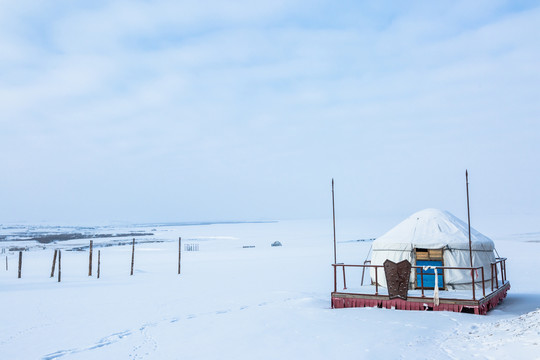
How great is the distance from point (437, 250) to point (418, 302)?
2.88 meters

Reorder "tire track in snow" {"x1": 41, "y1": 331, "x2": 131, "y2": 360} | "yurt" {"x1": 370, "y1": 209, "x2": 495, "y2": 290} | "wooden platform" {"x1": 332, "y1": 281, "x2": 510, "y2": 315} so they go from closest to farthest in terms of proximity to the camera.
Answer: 1. "tire track in snow" {"x1": 41, "y1": 331, "x2": 131, "y2": 360}
2. "wooden platform" {"x1": 332, "y1": 281, "x2": 510, "y2": 315}
3. "yurt" {"x1": 370, "y1": 209, "x2": 495, "y2": 290}

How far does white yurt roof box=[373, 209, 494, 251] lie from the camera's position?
17.1 metres

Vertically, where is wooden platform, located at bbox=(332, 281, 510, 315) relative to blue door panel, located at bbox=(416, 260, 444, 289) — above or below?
below

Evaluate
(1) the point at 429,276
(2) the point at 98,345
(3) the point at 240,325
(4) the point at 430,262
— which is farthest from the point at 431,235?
(2) the point at 98,345

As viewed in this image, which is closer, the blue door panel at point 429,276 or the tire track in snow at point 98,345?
the tire track in snow at point 98,345

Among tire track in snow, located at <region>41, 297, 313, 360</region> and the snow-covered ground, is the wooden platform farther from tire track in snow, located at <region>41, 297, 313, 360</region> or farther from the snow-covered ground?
tire track in snow, located at <region>41, 297, 313, 360</region>

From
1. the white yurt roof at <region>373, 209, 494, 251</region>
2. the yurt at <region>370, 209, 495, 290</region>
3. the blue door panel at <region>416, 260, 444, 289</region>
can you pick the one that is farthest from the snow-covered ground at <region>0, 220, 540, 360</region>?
the white yurt roof at <region>373, 209, 494, 251</region>

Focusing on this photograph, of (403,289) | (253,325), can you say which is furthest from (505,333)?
(253,325)

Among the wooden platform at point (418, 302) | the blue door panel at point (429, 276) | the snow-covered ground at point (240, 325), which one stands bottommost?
the snow-covered ground at point (240, 325)

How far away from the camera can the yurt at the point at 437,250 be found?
16.9m

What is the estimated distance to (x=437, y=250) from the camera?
17.1 meters

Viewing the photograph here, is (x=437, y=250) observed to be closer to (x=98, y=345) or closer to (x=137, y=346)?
(x=137, y=346)

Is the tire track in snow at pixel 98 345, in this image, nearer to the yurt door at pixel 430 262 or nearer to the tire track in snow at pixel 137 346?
the tire track in snow at pixel 137 346

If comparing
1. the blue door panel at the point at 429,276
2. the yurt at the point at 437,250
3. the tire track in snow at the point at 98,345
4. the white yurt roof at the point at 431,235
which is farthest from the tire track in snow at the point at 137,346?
the blue door panel at the point at 429,276
